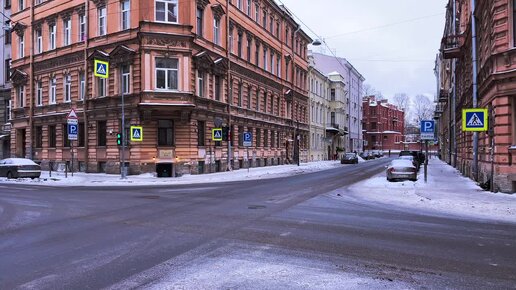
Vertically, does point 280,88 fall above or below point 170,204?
above

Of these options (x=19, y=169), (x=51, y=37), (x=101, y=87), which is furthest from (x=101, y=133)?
(x=51, y=37)

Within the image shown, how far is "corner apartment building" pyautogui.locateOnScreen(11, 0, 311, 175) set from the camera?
96.0ft

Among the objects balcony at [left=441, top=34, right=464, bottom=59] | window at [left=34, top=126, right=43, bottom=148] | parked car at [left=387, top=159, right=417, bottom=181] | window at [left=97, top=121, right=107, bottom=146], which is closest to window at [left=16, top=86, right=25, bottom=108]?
window at [left=34, top=126, right=43, bottom=148]

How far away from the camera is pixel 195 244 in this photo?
792cm

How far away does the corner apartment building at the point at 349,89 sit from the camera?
78.8 metres

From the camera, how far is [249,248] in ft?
24.9

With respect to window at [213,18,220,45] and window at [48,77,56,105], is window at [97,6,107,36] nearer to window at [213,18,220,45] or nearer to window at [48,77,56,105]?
window at [48,77,56,105]

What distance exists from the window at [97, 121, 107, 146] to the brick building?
87.6 m

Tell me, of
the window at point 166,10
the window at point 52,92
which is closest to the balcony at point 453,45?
the window at point 166,10

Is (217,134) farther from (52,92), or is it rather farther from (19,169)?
(52,92)

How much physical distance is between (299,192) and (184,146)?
13326mm

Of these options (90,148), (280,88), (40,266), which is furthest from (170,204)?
(280,88)

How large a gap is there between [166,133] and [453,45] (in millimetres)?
19518

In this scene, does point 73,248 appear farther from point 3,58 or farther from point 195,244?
point 3,58
